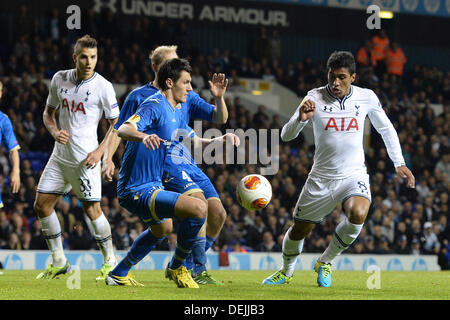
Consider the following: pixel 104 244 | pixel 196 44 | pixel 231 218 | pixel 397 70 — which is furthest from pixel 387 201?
pixel 104 244

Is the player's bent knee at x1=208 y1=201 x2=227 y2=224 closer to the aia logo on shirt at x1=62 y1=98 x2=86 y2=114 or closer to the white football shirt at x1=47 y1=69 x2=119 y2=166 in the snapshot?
the white football shirt at x1=47 y1=69 x2=119 y2=166

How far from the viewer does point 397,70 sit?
81.3ft

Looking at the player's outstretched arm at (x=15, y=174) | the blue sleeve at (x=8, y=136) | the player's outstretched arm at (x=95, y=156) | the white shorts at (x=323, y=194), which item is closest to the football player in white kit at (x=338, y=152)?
the white shorts at (x=323, y=194)

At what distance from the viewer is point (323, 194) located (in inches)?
333

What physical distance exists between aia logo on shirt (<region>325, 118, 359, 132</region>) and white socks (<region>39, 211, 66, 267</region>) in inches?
142

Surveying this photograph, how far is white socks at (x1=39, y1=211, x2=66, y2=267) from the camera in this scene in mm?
9734

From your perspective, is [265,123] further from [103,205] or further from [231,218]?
[103,205]

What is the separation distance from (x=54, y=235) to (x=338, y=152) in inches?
147

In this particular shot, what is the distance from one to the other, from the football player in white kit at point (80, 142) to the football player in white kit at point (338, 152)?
240 centimetres

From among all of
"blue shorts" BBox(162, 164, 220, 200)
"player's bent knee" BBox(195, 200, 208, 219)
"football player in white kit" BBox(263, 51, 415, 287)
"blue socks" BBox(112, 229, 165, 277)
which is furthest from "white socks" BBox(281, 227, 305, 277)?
"player's bent knee" BBox(195, 200, 208, 219)

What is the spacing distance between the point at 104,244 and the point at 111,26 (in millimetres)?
11803

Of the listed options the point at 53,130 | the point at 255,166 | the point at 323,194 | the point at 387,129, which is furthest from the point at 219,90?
the point at 255,166

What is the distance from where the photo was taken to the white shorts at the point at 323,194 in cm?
836

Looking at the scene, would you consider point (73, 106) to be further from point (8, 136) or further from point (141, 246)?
point (141, 246)
